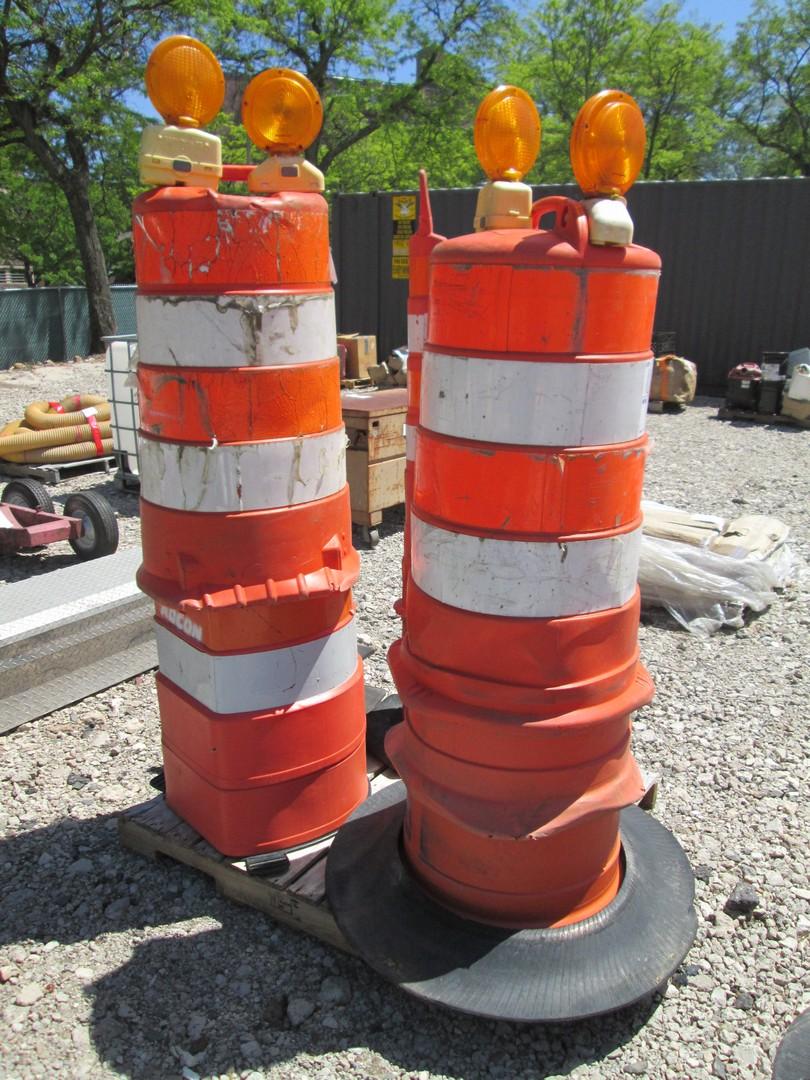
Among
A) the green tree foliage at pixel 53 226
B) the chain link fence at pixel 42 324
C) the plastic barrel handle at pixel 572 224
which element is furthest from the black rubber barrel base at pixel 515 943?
the green tree foliage at pixel 53 226

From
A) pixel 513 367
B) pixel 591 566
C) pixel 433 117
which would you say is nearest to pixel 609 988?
pixel 591 566

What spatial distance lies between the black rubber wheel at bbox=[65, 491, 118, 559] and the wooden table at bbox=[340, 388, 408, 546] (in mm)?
1852

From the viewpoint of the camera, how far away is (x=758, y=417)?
11938mm

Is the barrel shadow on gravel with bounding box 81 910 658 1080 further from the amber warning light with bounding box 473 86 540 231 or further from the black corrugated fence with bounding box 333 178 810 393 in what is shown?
the black corrugated fence with bounding box 333 178 810 393

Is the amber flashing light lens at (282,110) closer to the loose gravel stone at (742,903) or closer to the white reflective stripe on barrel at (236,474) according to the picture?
the white reflective stripe on barrel at (236,474)

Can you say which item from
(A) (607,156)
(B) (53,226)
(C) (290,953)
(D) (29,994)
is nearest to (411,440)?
(A) (607,156)

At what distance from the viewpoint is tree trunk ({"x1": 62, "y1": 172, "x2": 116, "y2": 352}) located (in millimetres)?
19406

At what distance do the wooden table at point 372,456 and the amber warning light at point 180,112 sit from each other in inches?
154

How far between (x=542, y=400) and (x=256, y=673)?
53.6 inches

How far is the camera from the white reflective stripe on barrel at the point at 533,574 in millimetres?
2150

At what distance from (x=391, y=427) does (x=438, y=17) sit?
24.3 meters

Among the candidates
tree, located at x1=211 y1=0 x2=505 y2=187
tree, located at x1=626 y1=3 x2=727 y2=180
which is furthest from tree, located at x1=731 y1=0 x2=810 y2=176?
tree, located at x1=211 y1=0 x2=505 y2=187

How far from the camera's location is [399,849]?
276cm

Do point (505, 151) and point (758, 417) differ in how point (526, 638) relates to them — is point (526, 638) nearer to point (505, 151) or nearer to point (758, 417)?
point (505, 151)
